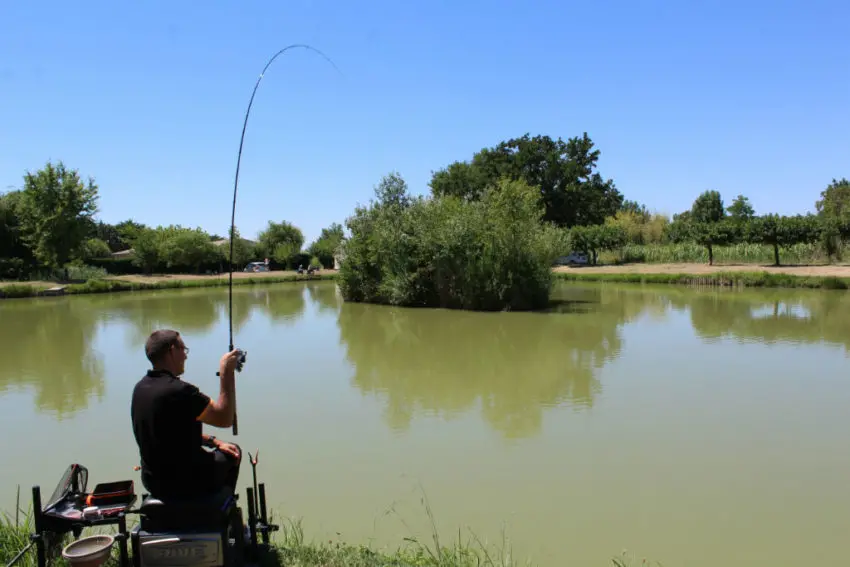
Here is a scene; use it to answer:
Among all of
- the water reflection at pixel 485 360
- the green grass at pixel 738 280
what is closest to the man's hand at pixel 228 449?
the water reflection at pixel 485 360

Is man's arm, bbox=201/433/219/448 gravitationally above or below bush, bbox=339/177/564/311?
below

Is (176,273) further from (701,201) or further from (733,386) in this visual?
(701,201)

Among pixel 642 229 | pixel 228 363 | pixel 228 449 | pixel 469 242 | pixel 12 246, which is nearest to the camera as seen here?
pixel 228 363

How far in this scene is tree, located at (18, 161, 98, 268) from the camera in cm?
3684

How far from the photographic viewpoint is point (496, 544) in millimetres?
4918

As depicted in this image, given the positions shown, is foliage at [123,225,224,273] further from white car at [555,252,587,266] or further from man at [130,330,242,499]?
man at [130,330,242,499]

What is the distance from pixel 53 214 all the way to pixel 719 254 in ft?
148

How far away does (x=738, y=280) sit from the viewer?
105 ft

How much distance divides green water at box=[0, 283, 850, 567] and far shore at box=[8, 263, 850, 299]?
43.8 ft

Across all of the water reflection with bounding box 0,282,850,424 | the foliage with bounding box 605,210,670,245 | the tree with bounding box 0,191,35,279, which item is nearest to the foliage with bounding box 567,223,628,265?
the foliage with bounding box 605,210,670,245

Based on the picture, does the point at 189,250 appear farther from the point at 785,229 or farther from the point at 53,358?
the point at 785,229

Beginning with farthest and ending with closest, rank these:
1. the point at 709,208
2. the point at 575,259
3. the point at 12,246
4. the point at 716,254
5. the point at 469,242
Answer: the point at 709,208, the point at 575,259, the point at 716,254, the point at 12,246, the point at 469,242

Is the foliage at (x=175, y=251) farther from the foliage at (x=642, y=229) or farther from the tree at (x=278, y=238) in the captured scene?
the foliage at (x=642, y=229)

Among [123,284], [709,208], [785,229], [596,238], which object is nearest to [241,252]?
[123,284]
